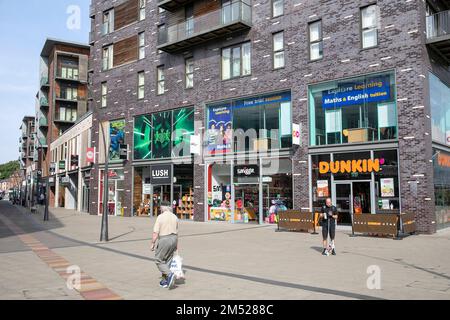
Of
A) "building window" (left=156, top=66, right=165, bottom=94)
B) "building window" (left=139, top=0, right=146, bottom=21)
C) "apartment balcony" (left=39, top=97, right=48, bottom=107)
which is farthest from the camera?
"apartment balcony" (left=39, top=97, right=48, bottom=107)

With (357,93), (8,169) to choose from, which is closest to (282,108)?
(357,93)

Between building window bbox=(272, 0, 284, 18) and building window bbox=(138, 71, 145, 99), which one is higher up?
building window bbox=(272, 0, 284, 18)

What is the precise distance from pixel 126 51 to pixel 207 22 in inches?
359

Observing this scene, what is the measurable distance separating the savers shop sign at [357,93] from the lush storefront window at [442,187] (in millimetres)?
3486

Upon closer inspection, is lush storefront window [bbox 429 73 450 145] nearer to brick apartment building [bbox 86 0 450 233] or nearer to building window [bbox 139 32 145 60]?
brick apartment building [bbox 86 0 450 233]

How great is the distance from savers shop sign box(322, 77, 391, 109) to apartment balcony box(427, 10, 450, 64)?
243 centimetres

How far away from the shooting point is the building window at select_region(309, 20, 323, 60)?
20812mm

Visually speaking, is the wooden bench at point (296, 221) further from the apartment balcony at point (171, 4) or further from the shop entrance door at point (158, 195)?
the apartment balcony at point (171, 4)

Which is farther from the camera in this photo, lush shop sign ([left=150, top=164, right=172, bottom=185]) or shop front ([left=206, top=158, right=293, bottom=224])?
lush shop sign ([left=150, top=164, right=172, bottom=185])

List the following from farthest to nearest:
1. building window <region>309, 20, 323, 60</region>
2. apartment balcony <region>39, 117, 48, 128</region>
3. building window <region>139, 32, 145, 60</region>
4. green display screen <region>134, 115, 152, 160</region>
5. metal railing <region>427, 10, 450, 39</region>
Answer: apartment balcony <region>39, 117, 48, 128</region>
building window <region>139, 32, 145, 60</region>
green display screen <region>134, 115, 152, 160</region>
building window <region>309, 20, 323, 60</region>
metal railing <region>427, 10, 450, 39</region>

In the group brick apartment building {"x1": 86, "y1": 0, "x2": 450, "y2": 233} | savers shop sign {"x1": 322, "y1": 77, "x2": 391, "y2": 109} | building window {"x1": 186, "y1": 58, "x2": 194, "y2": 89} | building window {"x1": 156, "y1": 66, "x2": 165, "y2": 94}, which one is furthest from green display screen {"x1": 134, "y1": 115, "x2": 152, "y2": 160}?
savers shop sign {"x1": 322, "y1": 77, "x2": 391, "y2": 109}

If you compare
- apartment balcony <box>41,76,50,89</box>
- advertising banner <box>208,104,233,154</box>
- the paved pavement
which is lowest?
the paved pavement

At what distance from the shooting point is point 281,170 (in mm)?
21953
